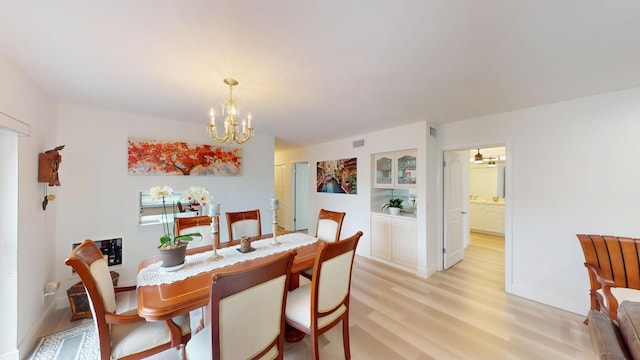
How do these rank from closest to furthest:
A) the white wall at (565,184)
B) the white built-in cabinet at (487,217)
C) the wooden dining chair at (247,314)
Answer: the wooden dining chair at (247,314) → the white wall at (565,184) → the white built-in cabinet at (487,217)

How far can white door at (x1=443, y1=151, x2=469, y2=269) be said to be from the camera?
358 cm

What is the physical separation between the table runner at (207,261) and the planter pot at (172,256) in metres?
0.05

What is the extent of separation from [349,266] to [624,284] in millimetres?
2521

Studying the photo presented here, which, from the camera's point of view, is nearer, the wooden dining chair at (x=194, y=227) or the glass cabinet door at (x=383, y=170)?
the wooden dining chair at (x=194, y=227)

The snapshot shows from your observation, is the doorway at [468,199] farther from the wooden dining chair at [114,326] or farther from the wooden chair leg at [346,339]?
the wooden dining chair at [114,326]

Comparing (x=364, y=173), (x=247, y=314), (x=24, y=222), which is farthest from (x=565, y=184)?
(x=24, y=222)

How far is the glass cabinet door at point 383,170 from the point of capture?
12.9 feet

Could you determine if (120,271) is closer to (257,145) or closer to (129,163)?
(129,163)

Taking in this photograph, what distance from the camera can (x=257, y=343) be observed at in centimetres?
118

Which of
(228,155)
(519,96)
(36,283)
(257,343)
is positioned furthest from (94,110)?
(519,96)

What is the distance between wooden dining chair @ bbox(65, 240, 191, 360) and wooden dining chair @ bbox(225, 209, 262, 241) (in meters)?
1.28

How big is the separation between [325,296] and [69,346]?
7.45 feet

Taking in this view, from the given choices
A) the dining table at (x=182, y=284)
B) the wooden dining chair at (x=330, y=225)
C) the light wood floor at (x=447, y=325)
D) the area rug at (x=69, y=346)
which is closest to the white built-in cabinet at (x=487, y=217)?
the light wood floor at (x=447, y=325)

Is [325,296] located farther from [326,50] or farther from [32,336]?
[32,336]
